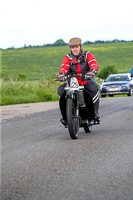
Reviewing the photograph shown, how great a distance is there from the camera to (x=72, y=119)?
31.2 ft

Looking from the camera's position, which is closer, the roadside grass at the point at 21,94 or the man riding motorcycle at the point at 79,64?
the man riding motorcycle at the point at 79,64

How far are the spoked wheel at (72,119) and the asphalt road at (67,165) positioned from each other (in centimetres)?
16

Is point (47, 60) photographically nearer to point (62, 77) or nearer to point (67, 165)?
point (62, 77)

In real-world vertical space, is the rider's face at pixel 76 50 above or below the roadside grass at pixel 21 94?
above

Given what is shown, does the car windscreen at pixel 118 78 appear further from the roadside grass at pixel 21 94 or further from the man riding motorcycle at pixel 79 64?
the man riding motorcycle at pixel 79 64

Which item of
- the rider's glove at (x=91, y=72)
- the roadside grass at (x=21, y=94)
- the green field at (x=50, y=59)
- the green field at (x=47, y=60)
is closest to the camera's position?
the rider's glove at (x=91, y=72)

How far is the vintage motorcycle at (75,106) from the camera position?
31.1 feet

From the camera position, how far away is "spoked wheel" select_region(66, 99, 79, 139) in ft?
30.9

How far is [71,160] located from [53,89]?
29426mm

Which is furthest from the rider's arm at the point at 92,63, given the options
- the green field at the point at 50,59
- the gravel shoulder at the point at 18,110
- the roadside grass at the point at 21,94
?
the green field at the point at 50,59

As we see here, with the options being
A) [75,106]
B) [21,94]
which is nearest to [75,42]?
[75,106]

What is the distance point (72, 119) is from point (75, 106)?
17.7 inches

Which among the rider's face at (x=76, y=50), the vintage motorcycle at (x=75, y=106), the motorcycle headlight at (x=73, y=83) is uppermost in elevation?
the rider's face at (x=76, y=50)

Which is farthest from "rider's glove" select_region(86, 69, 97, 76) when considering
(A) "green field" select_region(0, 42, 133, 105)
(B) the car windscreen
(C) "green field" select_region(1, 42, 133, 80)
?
(C) "green field" select_region(1, 42, 133, 80)
